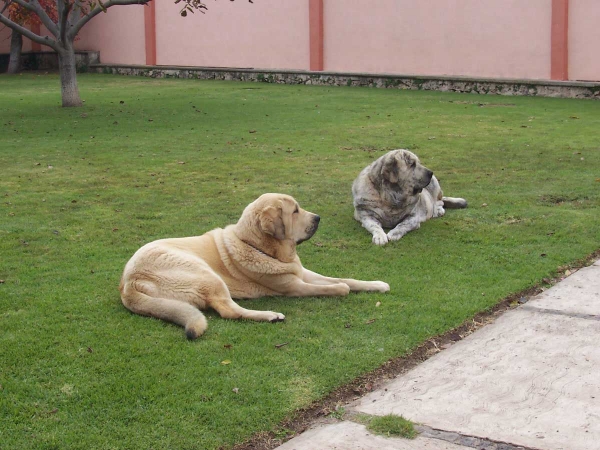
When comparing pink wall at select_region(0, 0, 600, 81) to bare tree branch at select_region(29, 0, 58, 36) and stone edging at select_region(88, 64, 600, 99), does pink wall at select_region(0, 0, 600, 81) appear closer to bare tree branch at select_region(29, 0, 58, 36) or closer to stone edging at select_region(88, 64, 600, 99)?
stone edging at select_region(88, 64, 600, 99)

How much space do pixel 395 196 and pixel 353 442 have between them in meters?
4.71

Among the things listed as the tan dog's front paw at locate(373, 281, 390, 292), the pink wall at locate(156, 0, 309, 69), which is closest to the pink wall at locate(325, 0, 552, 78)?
the pink wall at locate(156, 0, 309, 69)

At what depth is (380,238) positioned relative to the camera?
7914mm

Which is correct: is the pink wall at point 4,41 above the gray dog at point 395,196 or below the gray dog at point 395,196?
above

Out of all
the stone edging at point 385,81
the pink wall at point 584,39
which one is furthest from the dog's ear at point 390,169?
the pink wall at point 584,39

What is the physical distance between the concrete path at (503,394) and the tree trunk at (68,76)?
14.6m

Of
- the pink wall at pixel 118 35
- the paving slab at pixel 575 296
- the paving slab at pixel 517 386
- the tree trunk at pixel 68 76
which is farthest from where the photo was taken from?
the pink wall at pixel 118 35

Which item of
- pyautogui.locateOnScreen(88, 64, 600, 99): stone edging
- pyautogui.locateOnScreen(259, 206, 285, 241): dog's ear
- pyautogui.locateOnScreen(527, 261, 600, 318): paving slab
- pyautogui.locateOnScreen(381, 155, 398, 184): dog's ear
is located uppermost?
pyautogui.locateOnScreen(88, 64, 600, 99): stone edging

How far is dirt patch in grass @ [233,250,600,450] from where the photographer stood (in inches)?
163

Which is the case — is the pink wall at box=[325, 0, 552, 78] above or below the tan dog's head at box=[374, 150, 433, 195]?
above

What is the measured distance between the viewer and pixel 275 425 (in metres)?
4.23

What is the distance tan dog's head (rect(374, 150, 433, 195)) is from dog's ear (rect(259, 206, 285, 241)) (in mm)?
2613

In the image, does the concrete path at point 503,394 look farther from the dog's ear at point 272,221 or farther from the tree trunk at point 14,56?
the tree trunk at point 14,56

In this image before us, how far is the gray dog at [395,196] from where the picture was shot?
8.31 meters
